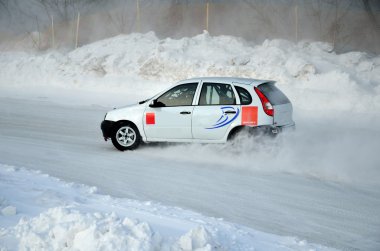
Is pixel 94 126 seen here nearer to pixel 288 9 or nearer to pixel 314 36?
pixel 314 36

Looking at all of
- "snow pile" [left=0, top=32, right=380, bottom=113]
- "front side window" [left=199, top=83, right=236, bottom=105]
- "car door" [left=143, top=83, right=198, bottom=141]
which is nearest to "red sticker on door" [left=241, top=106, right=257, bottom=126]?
"front side window" [left=199, top=83, right=236, bottom=105]

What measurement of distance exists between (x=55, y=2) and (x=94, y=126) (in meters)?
24.3

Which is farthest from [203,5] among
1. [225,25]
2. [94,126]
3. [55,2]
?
[94,126]

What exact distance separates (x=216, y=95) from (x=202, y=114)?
43 centimetres

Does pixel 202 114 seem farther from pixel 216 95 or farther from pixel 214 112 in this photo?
pixel 216 95

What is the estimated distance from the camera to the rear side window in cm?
949

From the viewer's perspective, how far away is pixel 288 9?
98.9 feet

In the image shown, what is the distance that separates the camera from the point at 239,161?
9469 millimetres

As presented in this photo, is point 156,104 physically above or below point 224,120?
above

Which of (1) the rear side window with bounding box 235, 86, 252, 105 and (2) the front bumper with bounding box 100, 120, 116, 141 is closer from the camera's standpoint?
(1) the rear side window with bounding box 235, 86, 252, 105

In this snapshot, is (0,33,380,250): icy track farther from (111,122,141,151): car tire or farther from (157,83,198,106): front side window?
(157,83,198,106): front side window

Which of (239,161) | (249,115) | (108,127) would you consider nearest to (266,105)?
(249,115)

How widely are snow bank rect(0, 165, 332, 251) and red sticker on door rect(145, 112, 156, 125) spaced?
3105mm

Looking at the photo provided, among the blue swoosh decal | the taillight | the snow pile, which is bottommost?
the blue swoosh decal
